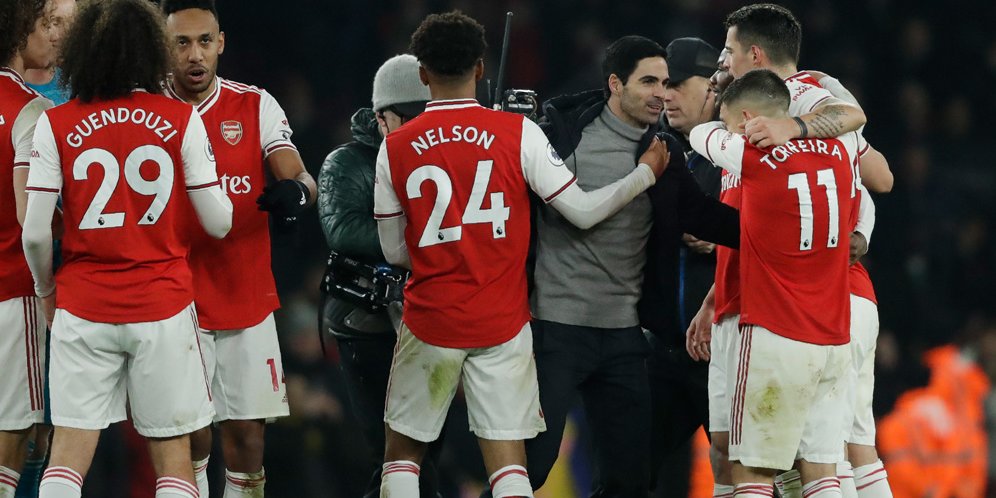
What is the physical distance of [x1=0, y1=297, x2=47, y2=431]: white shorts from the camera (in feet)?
14.6

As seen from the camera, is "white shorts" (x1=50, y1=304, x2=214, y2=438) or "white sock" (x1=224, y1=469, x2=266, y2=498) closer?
"white shorts" (x1=50, y1=304, x2=214, y2=438)

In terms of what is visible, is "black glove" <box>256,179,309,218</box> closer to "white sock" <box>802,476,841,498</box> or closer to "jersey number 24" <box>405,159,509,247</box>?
"jersey number 24" <box>405,159,509,247</box>

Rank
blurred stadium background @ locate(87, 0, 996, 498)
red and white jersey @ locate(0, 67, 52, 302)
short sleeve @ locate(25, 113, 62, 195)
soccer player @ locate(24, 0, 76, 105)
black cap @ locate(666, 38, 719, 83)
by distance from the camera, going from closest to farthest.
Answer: short sleeve @ locate(25, 113, 62, 195) < red and white jersey @ locate(0, 67, 52, 302) < soccer player @ locate(24, 0, 76, 105) < black cap @ locate(666, 38, 719, 83) < blurred stadium background @ locate(87, 0, 996, 498)

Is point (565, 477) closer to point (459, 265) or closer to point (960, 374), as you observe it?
point (960, 374)

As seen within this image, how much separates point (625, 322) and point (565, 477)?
339 centimetres

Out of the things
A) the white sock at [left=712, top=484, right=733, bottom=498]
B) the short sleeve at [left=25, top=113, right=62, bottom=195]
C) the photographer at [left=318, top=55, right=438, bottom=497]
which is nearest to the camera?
the short sleeve at [left=25, top=113, right=62, bottom=195]

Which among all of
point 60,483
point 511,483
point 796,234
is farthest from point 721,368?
point 60,483

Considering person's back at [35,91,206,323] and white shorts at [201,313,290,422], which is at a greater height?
person's back at [35,91,206,323]

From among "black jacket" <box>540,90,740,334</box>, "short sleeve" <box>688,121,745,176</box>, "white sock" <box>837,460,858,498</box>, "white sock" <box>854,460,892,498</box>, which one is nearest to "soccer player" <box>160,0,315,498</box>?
"black jacket" <box>540,90,740,334</box>

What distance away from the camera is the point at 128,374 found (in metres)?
4.34

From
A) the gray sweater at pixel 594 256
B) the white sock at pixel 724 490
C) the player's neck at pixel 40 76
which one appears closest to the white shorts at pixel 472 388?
the gray sweater at pixel 594 256

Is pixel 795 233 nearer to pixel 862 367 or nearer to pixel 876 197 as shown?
pixel 862 367

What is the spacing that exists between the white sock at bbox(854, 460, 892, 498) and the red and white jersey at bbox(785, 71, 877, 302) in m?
0.64

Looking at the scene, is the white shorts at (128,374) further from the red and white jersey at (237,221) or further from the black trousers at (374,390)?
the black trousers at (374,390)
